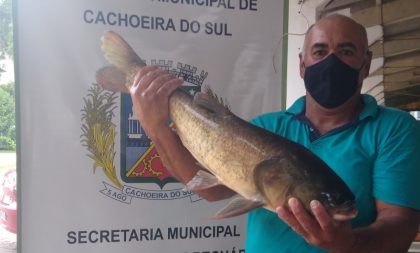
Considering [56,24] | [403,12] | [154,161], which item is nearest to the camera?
[56,24]

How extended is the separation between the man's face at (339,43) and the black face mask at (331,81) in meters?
0.03

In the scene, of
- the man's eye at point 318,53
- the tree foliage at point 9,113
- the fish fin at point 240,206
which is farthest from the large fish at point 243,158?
the tree foliage at point 9,113

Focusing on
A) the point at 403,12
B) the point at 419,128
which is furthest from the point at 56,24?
the point at 403,12

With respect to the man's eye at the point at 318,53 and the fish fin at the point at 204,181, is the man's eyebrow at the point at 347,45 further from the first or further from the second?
the fish fin at the point at 204,181

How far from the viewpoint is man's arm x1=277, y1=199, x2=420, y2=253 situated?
1296 mm

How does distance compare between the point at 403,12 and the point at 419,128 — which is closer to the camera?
the point at 419,128

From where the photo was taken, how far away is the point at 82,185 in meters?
2.35

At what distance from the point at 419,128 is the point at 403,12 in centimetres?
528

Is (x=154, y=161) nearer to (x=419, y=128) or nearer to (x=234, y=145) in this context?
(x=234, y=145)

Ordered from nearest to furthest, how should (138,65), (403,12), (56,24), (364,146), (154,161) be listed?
(364,146), (138,65), (56,24), (154,161), (403,12)

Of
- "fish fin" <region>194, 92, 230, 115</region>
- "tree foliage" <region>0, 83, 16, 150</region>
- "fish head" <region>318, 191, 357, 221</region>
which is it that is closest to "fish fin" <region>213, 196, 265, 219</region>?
"fish head" <region>318, 191, 357, 221</region>

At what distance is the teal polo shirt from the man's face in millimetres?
198

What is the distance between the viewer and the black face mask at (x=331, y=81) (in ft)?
5.78

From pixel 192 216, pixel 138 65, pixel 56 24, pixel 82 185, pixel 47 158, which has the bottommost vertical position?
pixel 192 216
